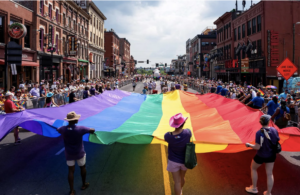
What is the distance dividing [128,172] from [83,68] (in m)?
46.3

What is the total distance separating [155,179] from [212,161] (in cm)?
216

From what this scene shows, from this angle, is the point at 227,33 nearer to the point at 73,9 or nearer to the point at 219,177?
the point at 73,9

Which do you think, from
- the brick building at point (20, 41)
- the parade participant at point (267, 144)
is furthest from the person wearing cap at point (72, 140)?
the brick building at point (20, 41)

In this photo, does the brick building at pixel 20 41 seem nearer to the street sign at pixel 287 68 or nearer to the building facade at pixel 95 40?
the building facade at pixel 95 40

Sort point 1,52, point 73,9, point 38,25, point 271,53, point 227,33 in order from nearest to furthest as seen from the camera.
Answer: point 1,52
point 38,25
point 271,53
point 73,9
point 227,33

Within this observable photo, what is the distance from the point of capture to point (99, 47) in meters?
63.1

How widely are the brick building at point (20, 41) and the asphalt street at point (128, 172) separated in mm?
18128

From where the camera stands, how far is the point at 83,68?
50.3 m

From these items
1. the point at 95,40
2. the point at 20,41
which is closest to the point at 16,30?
the point at 20,41

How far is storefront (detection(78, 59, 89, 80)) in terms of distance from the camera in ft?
157

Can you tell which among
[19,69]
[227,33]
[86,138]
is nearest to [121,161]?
[86,138]

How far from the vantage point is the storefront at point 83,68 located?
1880 inches

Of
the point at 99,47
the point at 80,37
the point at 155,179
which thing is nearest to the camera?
the point at 155,179

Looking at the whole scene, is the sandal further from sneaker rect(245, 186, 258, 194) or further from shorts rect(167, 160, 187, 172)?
sneaker rect(245, 186, 258, 194)
